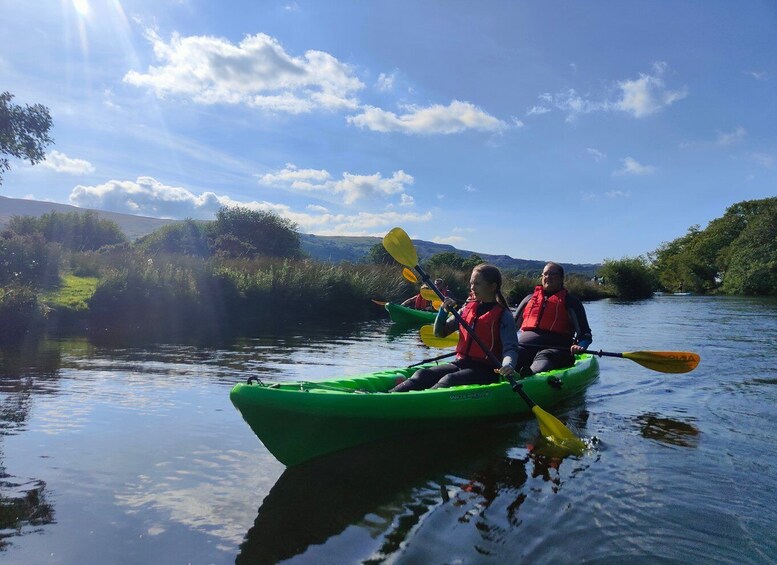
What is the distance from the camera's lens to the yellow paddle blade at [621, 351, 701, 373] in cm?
639

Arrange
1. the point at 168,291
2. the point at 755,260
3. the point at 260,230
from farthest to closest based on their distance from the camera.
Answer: the point at 260,230, the point at 755,260, the point at 168,291

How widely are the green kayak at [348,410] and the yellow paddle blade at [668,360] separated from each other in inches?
89.9

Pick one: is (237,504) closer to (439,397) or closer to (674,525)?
(439,397)

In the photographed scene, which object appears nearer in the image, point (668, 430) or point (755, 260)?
point (668, 430)

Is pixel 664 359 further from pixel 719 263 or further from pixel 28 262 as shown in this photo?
pixel 719 263

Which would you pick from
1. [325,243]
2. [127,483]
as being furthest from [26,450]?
[325,243]

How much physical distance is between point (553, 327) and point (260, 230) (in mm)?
36763

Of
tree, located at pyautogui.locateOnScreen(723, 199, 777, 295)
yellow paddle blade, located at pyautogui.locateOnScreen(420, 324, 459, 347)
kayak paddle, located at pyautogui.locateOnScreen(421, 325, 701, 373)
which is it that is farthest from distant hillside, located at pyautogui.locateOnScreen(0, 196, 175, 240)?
kayak paddle, located at pyautogui.locateOnScreen(421, 325, 701, 373)

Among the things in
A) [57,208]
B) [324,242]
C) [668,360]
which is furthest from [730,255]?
[324,242]

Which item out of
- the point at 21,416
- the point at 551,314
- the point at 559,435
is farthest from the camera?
the point at 551,314

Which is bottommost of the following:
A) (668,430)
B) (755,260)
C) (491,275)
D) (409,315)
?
(668,430)

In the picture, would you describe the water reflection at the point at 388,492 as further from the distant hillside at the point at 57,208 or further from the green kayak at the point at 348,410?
the distant hillside at the point at 57,208

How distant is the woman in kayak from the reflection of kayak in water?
18.1 inches

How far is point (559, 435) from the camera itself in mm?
4297
